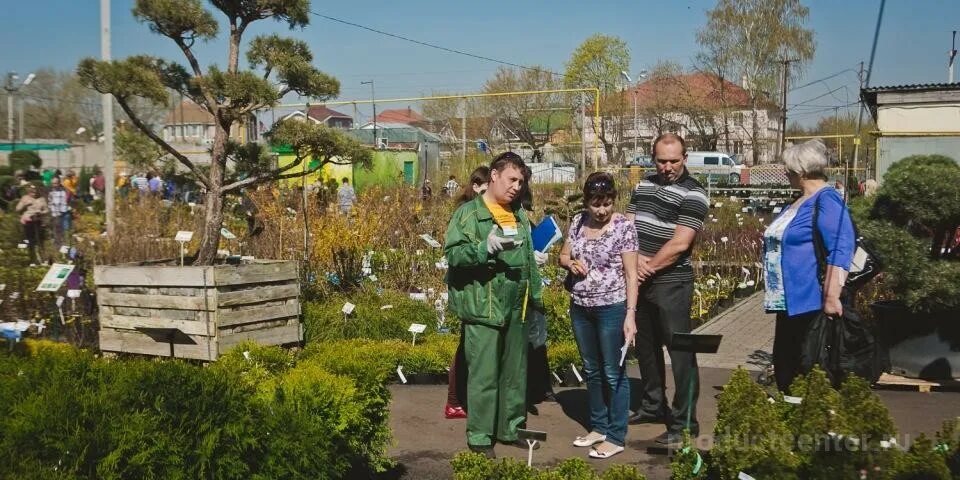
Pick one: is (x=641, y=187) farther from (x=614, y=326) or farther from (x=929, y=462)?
(x=929, y=462)

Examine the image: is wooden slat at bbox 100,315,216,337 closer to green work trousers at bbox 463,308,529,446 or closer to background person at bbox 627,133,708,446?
green work trousers at bbox 463,308,529,446

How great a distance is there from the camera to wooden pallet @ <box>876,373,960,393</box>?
7.03 metres

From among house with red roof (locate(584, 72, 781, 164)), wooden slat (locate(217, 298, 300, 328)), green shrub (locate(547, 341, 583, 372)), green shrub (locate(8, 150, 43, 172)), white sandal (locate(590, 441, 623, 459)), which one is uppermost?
house with red roof (locate(584, 72, 781, 164))

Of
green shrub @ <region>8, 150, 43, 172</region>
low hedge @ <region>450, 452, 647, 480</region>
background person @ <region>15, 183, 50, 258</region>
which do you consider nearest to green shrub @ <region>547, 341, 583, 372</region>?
low hedge @ <region>450, 452, 647, 480</region>

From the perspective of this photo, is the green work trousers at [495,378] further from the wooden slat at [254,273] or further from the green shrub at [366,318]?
the green shrub at [366,318]

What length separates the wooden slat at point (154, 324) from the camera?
23.1ft

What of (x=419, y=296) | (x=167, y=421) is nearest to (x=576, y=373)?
(x=419, y=296)

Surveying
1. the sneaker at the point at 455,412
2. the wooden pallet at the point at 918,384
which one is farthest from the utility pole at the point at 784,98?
the sneaker at the point at 455,412

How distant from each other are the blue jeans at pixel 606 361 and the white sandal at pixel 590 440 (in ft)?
0.17

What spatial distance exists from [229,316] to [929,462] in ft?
17.0

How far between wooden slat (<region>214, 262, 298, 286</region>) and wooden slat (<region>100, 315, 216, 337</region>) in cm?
37

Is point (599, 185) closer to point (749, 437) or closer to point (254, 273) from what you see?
point (749, 437)

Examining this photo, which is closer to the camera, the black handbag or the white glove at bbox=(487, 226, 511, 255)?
the black handbag

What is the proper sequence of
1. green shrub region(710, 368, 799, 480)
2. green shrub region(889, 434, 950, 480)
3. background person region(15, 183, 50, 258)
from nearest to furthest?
green shrub region(889, 434, 950, 480) < green shrub region(710, 368, 799, 480) < background person region(15, 183, 50, 258)
